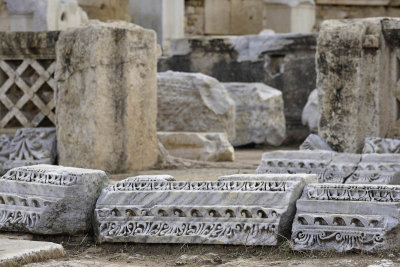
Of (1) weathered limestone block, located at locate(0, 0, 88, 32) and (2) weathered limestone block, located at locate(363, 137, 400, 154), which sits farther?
(1) weathered limestone block, located at locate(0, 0, 88, 32)

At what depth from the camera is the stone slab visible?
365 centimetres

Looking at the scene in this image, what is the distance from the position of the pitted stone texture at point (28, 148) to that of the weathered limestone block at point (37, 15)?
109 inches

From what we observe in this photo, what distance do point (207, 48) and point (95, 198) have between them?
28.4 feet

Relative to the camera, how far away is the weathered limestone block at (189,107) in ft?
32.5

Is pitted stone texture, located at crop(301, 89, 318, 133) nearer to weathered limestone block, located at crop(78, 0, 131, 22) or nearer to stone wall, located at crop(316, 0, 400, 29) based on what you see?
weathered limestone block, located at crop(78, 0, 131, 22)

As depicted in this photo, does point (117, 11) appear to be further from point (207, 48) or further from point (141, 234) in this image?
point (141, 234)

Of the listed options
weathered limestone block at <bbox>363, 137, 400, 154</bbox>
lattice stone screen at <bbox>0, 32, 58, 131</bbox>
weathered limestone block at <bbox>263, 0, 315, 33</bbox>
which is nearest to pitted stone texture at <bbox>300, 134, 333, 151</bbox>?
weathered limestone block at <bbox>363, 137, 400, 154</bbox>

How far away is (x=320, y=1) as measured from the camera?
61.5 feet

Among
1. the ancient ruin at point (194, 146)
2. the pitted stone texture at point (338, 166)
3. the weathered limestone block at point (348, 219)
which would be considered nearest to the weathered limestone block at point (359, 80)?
the ancient ruin at point (194, 146)

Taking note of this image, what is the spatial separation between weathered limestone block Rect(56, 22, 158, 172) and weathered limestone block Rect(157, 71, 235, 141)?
2.79m

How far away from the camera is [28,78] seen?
7.32m

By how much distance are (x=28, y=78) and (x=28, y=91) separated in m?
0.17

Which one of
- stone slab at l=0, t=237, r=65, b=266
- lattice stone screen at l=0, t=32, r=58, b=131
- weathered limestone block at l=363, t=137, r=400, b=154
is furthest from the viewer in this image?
lattice stone screen at l=0, t=32, r=58, b=131

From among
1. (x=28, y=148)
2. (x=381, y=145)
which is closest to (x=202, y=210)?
(x=381, y=145)
